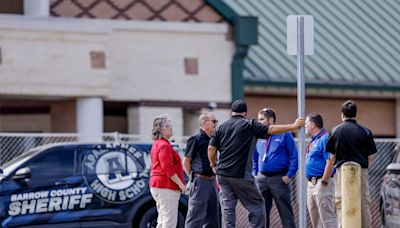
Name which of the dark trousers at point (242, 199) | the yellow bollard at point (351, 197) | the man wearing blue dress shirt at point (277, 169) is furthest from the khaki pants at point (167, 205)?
the yellow bollard at point (351, 197)

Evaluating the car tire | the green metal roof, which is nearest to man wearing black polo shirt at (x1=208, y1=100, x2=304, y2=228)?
the car tire

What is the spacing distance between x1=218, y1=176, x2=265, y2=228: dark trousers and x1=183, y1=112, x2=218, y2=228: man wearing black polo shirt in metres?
0.84

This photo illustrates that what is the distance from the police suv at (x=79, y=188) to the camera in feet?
57.3

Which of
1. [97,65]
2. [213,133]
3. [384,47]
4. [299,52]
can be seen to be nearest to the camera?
[299,52]

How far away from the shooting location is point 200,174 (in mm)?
15453

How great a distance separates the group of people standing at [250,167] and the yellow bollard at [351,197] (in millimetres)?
827

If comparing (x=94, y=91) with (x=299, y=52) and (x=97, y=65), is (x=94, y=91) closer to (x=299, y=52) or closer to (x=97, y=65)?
(x=97, y=65)

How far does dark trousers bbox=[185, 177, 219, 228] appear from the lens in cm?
1539

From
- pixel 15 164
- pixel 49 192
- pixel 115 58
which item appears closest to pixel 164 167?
pixel 49 192

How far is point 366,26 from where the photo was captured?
97.6ft

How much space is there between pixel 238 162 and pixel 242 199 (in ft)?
1.63

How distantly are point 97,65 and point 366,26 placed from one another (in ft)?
25.9

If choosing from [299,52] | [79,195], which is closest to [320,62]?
[79,195]

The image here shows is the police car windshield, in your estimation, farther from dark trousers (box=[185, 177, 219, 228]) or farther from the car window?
dark trousers (box=[185, 177, 219, 228])
